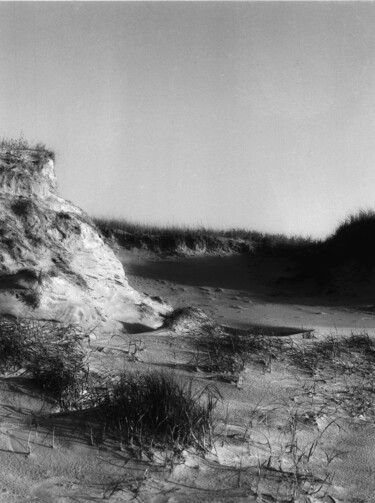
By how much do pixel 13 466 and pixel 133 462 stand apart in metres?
0.60

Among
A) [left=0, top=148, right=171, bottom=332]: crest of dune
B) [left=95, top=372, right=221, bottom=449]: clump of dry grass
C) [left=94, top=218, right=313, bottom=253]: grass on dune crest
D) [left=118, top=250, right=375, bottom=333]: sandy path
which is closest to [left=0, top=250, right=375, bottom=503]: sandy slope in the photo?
[left=95, top=372, right=221, bottom=449]: clump of dry grass

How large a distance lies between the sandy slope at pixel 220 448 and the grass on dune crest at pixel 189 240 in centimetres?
1055

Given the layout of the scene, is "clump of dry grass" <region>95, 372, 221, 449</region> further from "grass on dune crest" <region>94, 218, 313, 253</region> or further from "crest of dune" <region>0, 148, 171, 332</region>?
"grass on dune crest" <region>94, 218, 313, 253</region>

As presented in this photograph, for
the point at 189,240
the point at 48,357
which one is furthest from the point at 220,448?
the point at 189,240

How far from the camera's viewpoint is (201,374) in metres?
4.39

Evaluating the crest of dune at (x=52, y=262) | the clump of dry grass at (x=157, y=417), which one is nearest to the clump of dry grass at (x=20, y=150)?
the crest of dune at (x=52, y=262)

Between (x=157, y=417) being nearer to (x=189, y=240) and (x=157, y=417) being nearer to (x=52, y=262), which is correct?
(x=52, y=262)

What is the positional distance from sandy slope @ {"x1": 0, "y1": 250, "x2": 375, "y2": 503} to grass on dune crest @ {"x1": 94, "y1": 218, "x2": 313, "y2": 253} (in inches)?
415

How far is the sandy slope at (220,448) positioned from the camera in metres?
2.49

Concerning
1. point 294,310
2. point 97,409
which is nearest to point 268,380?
point 97,409

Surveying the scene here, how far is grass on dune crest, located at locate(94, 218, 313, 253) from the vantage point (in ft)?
51.6

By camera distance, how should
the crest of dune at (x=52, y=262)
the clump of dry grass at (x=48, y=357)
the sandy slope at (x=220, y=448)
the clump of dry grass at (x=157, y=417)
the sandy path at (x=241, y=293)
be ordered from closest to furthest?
1. the sandy slope at (x=220, y=448)
2. the clump of dry grass at (x=157, y=417)
3. the clump of dry grass at (x=48, y=357)
4. the crest of dune at (x=52, y=262)
5. the sandy path at (x=241, y=293)

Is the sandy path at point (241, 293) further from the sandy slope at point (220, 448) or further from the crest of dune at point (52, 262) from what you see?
the sandy slope at point (220, 448)

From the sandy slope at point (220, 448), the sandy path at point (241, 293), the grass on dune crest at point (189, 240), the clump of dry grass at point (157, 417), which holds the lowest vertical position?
the sandy slope at point (220, 448)
